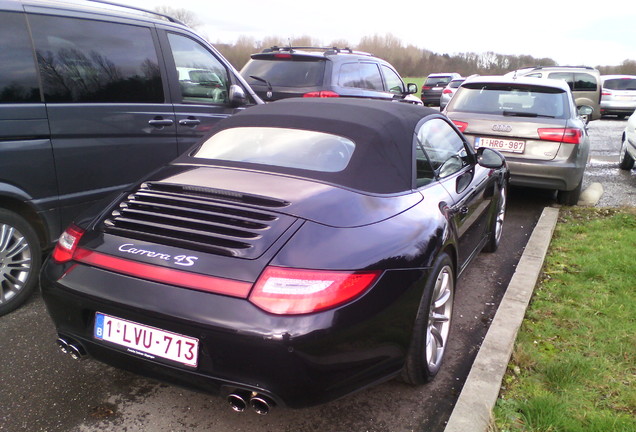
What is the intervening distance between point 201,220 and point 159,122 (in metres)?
2.47

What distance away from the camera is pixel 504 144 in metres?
6.19

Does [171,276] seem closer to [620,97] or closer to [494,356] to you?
[494,356]

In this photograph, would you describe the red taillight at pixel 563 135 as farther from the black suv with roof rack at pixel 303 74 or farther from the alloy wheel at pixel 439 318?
the alloy wheel at pixel 439 318

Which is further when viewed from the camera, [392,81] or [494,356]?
[392,81]

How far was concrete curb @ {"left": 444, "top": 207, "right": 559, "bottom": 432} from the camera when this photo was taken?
2.47 metres

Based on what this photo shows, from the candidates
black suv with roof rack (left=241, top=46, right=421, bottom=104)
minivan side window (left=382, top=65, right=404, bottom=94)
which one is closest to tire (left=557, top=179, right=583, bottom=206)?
black suv with roof rack (left=241, top=46, right=421, bottom=104)

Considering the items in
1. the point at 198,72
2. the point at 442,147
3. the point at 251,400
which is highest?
the point at 198,72

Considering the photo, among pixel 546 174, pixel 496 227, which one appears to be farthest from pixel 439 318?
pixel 546 174

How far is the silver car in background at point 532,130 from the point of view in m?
6.02

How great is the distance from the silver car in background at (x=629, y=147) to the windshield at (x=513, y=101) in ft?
9.56

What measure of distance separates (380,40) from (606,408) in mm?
87723

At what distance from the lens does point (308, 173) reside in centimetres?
278

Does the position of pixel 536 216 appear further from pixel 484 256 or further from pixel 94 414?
pixel 94 414

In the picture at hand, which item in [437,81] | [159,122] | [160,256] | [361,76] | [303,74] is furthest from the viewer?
[437,81]
